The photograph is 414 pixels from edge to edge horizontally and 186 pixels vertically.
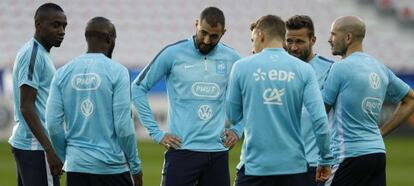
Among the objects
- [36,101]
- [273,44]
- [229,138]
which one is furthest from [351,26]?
[36,101]

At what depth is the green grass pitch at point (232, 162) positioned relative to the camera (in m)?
13.9

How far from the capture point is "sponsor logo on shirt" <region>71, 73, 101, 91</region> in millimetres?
6422

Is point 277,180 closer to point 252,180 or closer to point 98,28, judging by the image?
point 252,180

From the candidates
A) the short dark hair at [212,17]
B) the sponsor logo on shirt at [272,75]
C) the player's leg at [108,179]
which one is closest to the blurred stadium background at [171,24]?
the short dark hair at [212,17]

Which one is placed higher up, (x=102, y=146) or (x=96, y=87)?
(x=96, y=87)

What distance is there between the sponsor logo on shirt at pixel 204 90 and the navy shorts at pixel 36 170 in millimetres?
1343

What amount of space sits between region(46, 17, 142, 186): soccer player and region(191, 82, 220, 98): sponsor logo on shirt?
1125 mm

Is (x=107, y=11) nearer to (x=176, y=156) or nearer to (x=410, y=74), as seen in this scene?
(x=410, y=74)

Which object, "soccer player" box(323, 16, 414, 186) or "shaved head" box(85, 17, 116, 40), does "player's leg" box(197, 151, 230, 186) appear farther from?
"shaved head" box(85, 17, 116, 40)

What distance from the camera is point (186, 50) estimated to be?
7.71 meters

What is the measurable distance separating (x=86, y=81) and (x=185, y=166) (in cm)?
147

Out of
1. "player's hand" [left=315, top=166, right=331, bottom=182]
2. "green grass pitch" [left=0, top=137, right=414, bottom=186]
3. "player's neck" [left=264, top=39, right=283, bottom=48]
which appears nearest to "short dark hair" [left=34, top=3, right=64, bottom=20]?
"player's neck" [left=264, top=39, right=283, bottom=48]

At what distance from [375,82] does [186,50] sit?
62.9 inches

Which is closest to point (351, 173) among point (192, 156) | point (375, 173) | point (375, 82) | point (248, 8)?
point (375, 173)
